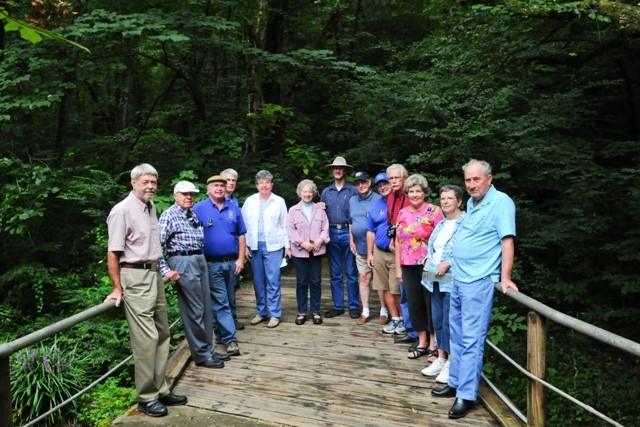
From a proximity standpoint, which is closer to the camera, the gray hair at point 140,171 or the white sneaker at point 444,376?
the gray hair at point 140,171

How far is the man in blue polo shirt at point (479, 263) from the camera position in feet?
12.4

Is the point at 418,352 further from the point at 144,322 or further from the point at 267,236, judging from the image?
the point at 144,322

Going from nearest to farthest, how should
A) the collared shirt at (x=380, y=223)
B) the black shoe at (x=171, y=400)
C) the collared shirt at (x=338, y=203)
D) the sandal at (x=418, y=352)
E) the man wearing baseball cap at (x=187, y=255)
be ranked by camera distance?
1. the black shoe at (x=171, y=400)
2. the man wearing baseball cap at (x=187, y=255)
3. the sandal at (x=418, y=352)
4. the collared shirt at (x=380, y=223)
5. the collared shirt at (x=338, y=203)

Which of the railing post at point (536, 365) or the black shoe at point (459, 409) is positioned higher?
the railing post at point (536, 365)

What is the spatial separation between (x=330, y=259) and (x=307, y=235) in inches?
25.2

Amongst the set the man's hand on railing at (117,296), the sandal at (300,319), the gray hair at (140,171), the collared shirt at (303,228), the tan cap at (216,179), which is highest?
the gray hair at (140,171)

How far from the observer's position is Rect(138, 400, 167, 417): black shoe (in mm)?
4012

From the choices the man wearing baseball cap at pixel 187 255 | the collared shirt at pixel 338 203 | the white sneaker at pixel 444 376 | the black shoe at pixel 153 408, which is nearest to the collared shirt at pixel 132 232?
the man wearing baseball cap at pixel 187 255

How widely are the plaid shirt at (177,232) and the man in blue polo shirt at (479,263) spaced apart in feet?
7.94

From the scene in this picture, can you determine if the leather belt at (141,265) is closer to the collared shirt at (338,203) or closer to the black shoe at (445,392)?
the black shoe at (445,392)

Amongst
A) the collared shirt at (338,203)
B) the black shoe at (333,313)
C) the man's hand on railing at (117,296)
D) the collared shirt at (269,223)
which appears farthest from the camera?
the black shoe at (333,313)

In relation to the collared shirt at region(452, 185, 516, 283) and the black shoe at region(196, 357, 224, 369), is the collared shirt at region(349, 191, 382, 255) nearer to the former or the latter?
the black shoe at region(196, 357, 224, 369)

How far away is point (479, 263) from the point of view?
3.82 meters

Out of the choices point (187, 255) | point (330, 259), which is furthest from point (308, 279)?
point (187, 255)
